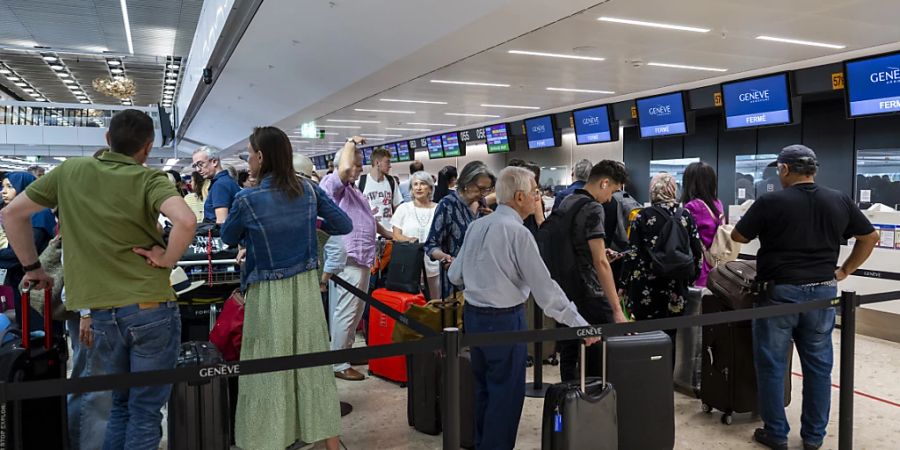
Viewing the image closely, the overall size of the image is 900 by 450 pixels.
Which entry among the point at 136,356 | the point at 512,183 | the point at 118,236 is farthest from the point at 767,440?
the point at 118,236

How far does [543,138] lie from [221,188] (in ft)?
25.4

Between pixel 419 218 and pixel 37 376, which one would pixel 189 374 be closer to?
pixel 37 376

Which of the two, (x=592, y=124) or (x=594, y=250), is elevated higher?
(x=592, y=124)

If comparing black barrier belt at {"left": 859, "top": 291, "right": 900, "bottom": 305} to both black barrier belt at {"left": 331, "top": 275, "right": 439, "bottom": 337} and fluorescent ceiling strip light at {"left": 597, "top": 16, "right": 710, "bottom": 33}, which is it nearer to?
black barrier belt at {"left": 331, "top": 275, "right": 439, "bottom": 337}

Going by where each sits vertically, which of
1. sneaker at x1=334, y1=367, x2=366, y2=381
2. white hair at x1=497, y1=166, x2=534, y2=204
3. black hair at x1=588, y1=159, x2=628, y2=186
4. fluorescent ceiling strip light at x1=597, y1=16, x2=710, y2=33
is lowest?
sneaker at x1=334, y1=367, x2=366, y2=381

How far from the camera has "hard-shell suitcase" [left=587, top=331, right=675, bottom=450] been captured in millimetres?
2998

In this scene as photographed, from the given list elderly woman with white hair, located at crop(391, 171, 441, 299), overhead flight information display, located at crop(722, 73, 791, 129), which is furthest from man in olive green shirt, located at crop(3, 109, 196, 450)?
overhead flight information display, located at crop(722, 73, 791, 129)

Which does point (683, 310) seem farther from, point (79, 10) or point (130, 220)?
point (79, 10)

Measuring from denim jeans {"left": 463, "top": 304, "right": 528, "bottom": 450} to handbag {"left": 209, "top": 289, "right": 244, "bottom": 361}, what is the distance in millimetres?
1192

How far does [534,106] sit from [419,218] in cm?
605

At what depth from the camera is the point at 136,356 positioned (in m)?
2.37

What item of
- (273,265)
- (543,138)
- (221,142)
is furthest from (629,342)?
(221,142)

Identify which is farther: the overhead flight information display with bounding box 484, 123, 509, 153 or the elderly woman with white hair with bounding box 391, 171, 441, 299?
the overhead flight information display with bounding box 484, 123, 509, 153

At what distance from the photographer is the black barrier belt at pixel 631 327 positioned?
2312 millimetres
